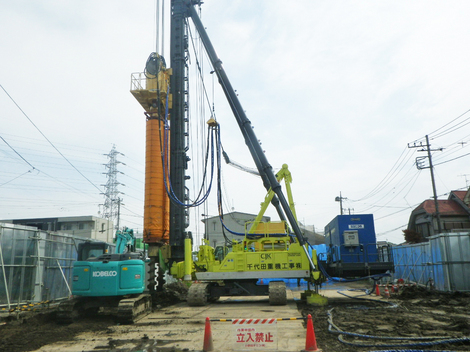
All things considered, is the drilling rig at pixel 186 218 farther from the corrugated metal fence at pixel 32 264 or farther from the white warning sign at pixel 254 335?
the white warning sign at pixel 254 335

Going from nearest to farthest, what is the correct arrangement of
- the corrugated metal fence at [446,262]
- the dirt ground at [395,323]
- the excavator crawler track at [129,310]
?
1. the dirt ground at [395,323]
2. the excavator crawler track at [129,310]
3. the corrugated metal fence at [446,262]

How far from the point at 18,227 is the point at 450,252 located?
2017cm

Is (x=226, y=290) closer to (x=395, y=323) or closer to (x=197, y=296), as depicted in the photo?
(x=197, y=296)

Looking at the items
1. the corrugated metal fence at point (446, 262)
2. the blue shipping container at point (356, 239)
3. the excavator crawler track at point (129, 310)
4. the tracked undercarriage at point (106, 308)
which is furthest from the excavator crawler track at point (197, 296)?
the corrugated metal fence at point (446, 262)

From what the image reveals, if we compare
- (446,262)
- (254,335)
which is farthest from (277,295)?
(446,262)

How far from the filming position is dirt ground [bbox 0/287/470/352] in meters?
8.59

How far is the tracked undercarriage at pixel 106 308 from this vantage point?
39.6 feet

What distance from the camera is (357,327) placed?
10.5 meters

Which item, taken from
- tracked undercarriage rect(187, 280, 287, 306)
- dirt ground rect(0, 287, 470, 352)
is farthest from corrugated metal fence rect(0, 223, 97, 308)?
tracked undercarriage rect(187, 280, 287, 306)

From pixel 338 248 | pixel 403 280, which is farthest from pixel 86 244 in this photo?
pixel 403 280

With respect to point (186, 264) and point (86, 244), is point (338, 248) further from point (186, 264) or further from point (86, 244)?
point (86, 244)

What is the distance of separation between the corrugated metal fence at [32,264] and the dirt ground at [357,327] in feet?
5.46

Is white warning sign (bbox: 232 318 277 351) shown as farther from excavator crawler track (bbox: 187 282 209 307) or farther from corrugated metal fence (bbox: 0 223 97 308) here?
excavator crawler track (bbox: 187 282 209 307)

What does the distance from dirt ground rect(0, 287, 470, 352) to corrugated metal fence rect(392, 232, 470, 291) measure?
4.65 meters
